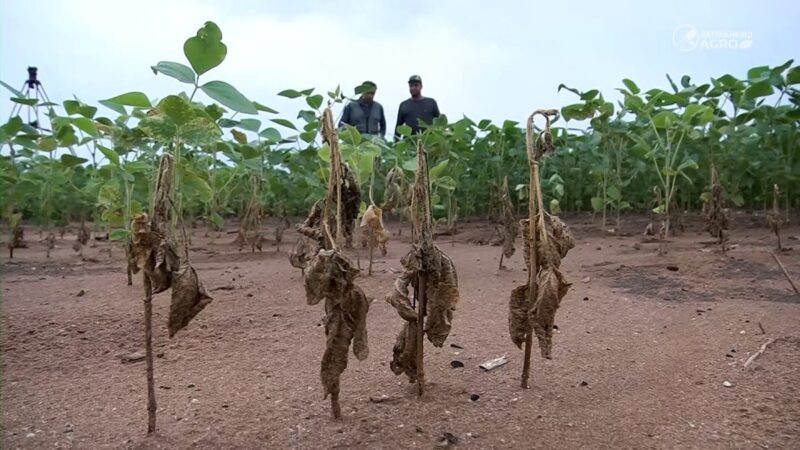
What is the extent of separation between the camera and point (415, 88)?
23.2 ft

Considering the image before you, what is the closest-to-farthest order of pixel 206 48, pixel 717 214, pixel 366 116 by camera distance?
1. pixel 206 48
2. pixel 717 214
3. pixel 366 116

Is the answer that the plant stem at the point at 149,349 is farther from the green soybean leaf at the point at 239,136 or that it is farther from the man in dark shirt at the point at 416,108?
the man in dark shirt at the point at 416,108

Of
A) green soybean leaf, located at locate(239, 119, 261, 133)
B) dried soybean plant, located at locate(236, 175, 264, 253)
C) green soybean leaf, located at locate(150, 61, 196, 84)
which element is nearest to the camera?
green soybean leaf, located at locate(150, 61, 196, 84)

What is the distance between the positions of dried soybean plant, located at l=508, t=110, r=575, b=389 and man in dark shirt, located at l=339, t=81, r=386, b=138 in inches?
151

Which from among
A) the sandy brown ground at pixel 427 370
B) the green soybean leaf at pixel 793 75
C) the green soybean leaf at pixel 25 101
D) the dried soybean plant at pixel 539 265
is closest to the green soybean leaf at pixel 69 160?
the green soybean leaf at pixel 25 101

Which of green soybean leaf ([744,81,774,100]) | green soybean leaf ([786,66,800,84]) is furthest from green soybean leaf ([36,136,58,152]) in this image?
green soybean leaf ([786,66,800,84])

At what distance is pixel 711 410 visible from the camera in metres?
1.58

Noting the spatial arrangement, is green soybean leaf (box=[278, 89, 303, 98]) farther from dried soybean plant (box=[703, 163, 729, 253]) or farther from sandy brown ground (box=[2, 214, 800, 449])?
dried soybean plant (box=[703, 163, 729, 253])

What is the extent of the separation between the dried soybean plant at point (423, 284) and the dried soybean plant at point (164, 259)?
0.49 meters

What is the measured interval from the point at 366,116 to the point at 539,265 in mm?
4354

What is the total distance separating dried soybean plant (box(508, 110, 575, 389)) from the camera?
62.5 inches

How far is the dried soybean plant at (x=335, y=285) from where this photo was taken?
1396 millimetres

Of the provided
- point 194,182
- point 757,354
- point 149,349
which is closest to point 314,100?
point 194,182

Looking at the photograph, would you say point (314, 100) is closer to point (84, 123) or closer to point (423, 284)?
point (84, 123)
